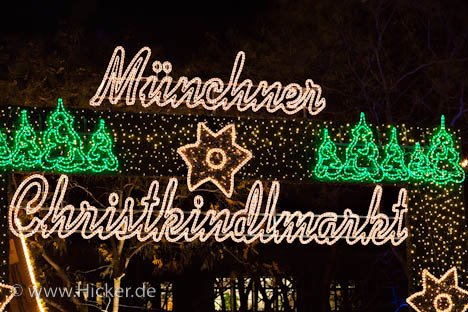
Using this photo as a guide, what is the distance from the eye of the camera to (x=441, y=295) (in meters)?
11.5

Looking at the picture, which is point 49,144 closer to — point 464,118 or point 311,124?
point 311,124

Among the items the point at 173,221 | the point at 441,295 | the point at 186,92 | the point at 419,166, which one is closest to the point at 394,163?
the point at 419,166

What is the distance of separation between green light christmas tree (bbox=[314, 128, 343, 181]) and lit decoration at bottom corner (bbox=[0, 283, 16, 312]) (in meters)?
4.44

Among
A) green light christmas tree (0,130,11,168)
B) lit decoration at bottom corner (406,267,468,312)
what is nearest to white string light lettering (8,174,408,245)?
green light christmas tree (0,130,11,168)

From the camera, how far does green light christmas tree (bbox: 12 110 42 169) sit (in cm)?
1035

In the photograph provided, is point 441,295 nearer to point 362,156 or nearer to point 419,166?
point 419,166

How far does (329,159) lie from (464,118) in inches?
152

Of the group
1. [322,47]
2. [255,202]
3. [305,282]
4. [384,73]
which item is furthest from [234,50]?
[305,282]

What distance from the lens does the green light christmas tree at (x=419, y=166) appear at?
11.7 meters

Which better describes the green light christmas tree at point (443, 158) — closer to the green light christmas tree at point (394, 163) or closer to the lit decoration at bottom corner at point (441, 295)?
the green light christmas tree at point (394, 163)

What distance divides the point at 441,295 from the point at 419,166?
1890 mm

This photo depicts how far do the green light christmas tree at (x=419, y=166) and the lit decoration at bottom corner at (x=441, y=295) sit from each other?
1358 millimetres

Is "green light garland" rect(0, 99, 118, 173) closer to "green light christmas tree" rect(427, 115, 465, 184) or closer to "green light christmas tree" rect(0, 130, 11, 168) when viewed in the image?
"green light christmas tree" rect(0, 130, 11, 168)

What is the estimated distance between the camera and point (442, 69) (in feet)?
45.6
